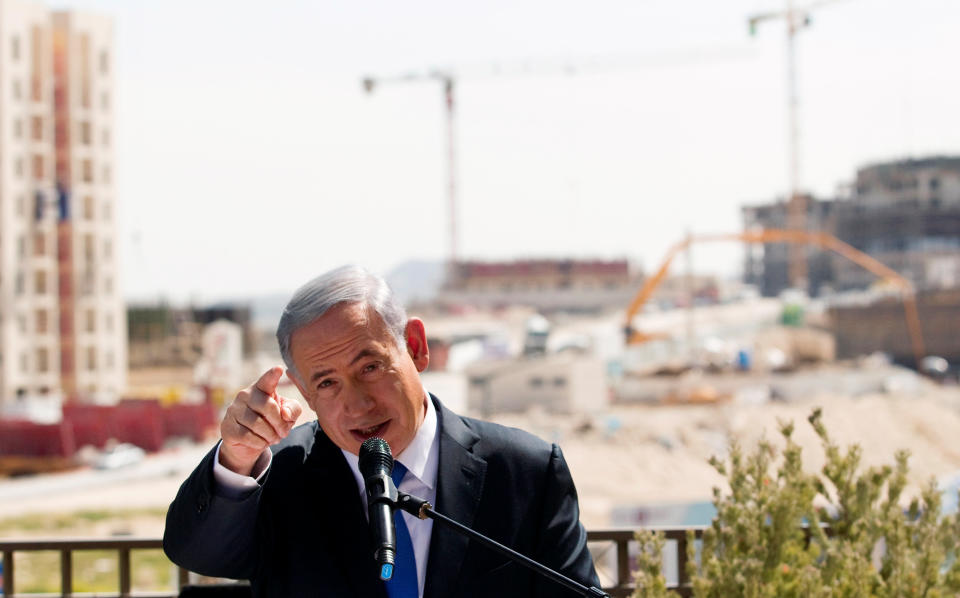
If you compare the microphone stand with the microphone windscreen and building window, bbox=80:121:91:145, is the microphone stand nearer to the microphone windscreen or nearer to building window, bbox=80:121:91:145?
the microphone windscreen

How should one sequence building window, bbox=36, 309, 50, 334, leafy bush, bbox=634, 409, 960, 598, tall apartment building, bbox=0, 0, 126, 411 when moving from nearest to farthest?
leafy bush, bbox=634, 409, 960, 598, tall apartment building, bbox=0, 0, 126, 411, building window, bbox=36, 309, 50, 334

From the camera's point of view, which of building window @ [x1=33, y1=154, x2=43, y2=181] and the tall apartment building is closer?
the tall apartment building

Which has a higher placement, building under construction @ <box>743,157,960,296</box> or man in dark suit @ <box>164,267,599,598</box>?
building under construction @ <box>743,157,960,296</box>

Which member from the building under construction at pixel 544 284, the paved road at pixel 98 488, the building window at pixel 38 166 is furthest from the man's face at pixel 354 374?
the building under construction at pixel 544 284

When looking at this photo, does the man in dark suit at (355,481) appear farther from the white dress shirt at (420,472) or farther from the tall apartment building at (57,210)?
the tall apartment building at (57,210)

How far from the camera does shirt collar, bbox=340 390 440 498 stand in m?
2.61

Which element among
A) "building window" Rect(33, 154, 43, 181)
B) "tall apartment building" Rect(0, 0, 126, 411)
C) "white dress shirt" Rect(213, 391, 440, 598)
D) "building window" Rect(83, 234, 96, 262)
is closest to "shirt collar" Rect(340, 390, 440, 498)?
"white dress shirt" Rect(213, 391, 440, 598)

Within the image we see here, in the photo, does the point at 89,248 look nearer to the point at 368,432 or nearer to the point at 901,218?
the point at 368,432

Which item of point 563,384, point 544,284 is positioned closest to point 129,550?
point 563,384

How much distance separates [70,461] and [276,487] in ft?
138

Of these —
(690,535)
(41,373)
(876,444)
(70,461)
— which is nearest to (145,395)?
(41,373)

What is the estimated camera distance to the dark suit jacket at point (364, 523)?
251 centimetres

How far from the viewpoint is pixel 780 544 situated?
3.76m

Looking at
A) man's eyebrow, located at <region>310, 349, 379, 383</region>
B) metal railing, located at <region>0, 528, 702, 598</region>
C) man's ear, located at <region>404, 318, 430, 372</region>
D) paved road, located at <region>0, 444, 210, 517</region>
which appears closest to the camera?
man's eyebrow, located at <region>310, 349, 379, 383</region>
